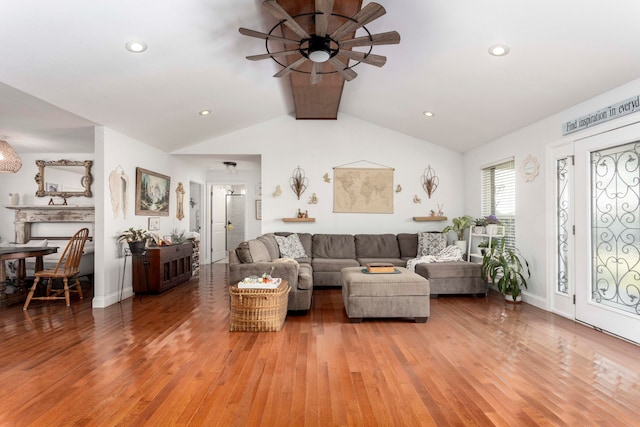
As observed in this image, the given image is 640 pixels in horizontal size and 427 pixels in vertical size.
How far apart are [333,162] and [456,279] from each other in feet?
9.79

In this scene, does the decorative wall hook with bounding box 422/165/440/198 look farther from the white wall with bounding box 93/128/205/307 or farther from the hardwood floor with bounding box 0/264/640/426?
the white wall with bounding box 93/128/205/307

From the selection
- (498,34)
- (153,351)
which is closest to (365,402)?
→ (153,351)

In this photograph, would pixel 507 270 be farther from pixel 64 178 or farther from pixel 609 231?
pixel 64 178

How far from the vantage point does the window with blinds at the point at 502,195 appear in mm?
5211

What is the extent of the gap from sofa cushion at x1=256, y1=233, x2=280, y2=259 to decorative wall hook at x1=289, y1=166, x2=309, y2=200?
3.61 ft

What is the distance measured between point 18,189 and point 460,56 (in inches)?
293

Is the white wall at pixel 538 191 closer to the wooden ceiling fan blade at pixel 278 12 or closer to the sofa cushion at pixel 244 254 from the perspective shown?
the wooden ceiling fan blade at pixel 278 12

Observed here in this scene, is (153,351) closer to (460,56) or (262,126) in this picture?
(460,56)

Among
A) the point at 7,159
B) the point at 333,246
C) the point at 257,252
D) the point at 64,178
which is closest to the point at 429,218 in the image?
the point at 333,246

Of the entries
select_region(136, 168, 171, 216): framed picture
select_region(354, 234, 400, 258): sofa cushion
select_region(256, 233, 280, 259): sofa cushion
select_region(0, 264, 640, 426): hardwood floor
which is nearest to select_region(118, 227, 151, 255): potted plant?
select_region(136, 168, 171, 216): framed picture

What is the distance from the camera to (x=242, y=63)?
4020mm

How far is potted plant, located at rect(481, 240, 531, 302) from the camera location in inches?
184

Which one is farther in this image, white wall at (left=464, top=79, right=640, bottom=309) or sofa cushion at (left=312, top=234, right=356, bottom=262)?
sofa cushion at (left=312, top=234, right=356, bottom=262)

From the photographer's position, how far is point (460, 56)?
3586 mm
